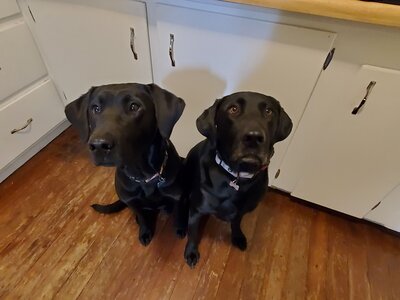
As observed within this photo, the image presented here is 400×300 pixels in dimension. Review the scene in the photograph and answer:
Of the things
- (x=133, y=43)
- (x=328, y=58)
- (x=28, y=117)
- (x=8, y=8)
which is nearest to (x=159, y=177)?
(x=133, y=43)

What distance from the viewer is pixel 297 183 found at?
1.29 meters

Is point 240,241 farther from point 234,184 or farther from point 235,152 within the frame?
point 235,152

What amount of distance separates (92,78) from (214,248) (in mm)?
1036

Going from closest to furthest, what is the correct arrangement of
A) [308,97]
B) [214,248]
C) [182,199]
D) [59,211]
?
[308,97], [182,199], [214,248], [59,211]

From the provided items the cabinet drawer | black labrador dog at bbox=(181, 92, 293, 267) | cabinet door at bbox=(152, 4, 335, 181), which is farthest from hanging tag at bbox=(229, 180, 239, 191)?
the cabinet drawer

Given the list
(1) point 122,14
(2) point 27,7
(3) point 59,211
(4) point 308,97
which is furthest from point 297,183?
(2) point 27,7

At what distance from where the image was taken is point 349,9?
70 cm

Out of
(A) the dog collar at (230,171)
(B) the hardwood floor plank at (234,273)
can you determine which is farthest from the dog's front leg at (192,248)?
(A) the dog collar at (230,171)

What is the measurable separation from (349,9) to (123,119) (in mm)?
678

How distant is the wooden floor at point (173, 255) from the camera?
1101 millimetres

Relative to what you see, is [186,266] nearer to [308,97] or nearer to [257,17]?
[308,97]

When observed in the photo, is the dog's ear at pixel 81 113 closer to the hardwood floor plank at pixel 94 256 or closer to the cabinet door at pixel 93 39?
the cabinet door at pixel 93 39

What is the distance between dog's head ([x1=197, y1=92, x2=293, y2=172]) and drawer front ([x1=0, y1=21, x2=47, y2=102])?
3.40 ft

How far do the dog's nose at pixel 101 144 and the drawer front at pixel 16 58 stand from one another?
90 centimetres
